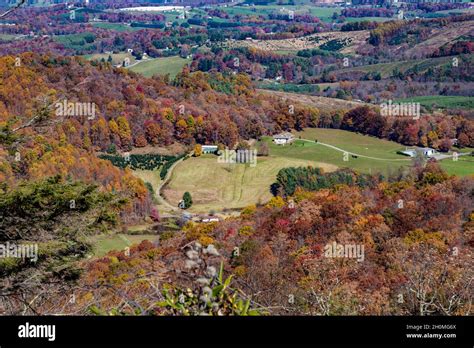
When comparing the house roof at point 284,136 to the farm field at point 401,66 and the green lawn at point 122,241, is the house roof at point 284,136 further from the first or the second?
the farm field at point 401,66

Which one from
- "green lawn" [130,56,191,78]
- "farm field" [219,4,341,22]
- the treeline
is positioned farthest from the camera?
"farm field" [219,4,341,22]

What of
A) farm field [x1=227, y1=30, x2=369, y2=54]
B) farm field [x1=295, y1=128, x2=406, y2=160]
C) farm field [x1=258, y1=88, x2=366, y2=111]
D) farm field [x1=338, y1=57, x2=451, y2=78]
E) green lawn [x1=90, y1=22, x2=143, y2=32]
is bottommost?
farm field [x1=295, y1=128, x2=406, y2=160]

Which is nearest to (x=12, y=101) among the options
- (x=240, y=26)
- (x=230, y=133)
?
(x=230, y=133)

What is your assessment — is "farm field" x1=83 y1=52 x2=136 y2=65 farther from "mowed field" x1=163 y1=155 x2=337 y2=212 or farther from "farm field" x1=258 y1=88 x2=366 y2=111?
"mowed field" x1=163 y1=155 x2=337 y2=212

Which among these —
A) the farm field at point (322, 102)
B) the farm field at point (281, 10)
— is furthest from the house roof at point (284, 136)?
the farm field at point (281, 10)

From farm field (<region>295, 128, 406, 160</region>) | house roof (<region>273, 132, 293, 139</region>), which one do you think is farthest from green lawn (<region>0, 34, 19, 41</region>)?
house roof (<region>273, 132, 293, 139</region>)

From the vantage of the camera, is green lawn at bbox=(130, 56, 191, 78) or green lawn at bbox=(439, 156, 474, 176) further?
green lawn at bbox=(130, 56, 191, 78)
